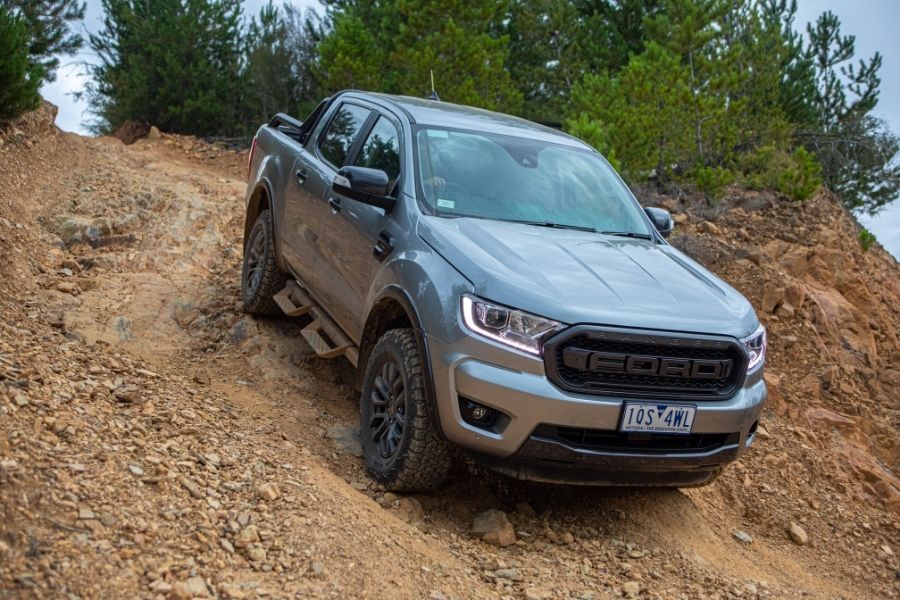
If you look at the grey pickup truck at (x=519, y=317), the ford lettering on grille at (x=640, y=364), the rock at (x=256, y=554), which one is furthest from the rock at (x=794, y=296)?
the rock at (x=256, y=554)

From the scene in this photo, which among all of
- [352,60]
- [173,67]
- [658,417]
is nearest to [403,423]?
[658,417]

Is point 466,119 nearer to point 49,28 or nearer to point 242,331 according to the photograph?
point 242,331

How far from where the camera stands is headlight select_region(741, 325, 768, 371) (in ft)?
15.7

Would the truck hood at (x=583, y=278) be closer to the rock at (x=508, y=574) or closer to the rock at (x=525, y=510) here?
the rock at (x=508, y=574)

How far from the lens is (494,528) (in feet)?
15.8

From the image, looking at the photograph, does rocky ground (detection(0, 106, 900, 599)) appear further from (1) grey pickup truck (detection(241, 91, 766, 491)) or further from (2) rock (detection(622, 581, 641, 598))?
(1) grey pickup truck (detection(241, 91, 766, 491))

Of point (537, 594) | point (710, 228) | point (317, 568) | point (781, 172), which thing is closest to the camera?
point (317, 568)

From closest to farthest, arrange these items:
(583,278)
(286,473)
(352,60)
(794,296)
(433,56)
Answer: (583,278)
(286,473)
(794,296)
(433,56)
(352,60)

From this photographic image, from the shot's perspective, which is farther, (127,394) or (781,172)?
(781,172)

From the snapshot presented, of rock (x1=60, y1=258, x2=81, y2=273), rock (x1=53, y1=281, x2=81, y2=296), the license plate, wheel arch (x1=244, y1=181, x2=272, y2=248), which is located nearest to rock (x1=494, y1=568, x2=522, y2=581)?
the license plate

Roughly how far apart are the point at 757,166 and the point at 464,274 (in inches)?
443

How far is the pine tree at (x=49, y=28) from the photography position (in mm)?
18297

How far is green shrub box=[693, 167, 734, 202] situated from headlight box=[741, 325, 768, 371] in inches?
312

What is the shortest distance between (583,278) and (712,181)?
851cm
